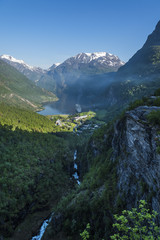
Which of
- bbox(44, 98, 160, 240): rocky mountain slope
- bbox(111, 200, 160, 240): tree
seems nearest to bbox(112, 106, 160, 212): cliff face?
bbox(44, 98, 160, 240): rocky mountain slope

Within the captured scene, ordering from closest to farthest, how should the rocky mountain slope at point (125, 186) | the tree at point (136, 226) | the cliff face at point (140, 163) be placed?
the tree at point (136, 226) < the cliff face at point (140, 163) < the rocky mountain slope at point (125, 186)

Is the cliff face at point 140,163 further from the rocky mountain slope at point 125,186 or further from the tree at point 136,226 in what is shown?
the tree at point 136,226

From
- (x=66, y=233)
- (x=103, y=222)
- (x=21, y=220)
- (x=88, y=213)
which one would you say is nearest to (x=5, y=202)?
(x=21, y=220)

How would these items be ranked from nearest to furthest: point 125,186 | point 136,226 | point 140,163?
point 136,226
point 140,163
point 125,186

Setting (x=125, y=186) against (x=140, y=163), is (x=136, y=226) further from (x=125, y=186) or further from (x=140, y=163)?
(x=125, y=186)

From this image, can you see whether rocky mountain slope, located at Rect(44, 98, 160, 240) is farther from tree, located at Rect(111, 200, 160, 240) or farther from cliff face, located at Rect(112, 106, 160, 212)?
tree, located at Rect(111, 200, 160, 240)

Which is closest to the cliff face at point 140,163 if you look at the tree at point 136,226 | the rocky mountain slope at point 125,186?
the rocky mountain slope at point 125,186

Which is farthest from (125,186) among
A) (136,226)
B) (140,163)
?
(136,226)

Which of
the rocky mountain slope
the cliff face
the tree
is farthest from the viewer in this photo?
the rocky mountain slope

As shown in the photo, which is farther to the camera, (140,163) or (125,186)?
(125,186)
